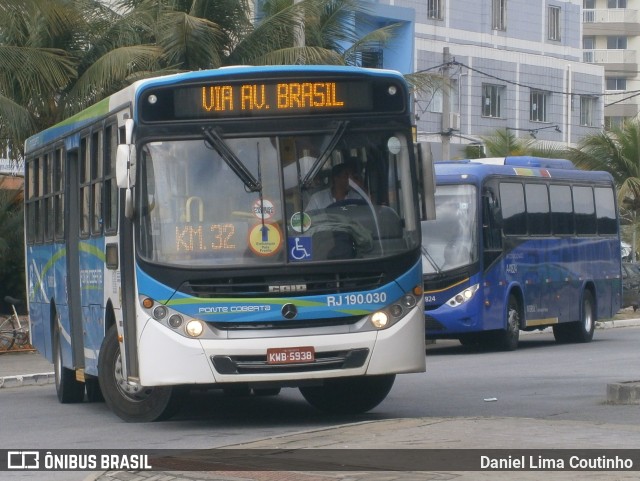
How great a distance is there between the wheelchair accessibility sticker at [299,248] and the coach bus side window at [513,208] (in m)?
12.3

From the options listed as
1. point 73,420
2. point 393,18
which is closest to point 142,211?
point 73,420

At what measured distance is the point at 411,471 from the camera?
9016 millimetres

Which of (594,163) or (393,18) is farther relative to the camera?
(393,18)

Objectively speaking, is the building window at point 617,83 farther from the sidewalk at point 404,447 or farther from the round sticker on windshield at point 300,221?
the sidewalk at point 404,447

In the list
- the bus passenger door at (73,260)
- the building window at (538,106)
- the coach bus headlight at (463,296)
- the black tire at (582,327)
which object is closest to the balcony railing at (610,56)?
the building window at (538,106)

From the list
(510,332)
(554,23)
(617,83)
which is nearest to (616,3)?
(617,83)

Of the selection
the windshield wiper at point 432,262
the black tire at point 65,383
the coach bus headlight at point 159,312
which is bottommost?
the black tire at point 65,383

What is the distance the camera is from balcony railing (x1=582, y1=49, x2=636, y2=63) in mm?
85938

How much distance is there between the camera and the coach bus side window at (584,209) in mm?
26969

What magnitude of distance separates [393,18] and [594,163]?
335 inches

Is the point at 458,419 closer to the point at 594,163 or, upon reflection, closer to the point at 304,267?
the point at 304,267

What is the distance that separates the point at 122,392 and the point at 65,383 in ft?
9.36

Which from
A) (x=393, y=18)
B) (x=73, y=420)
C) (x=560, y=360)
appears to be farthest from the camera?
(x=393, y=18)

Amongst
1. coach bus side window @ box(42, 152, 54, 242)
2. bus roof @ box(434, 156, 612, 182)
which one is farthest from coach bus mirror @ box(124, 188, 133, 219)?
bus roof @ box(434, 156, 612, 182)
